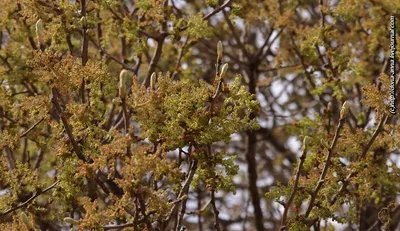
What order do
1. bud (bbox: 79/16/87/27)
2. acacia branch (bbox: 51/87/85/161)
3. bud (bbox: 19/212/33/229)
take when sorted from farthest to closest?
bud (bbox: 79/16/87/27), acacia branch (bbox: 51/87/85/161), bud (bbox: 19/212/33/229)

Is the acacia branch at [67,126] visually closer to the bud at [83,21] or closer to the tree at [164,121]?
the tree at [164,121]

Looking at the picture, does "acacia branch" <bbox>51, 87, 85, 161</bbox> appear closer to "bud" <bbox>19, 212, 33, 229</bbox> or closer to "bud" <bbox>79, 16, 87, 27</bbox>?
"bud" <bbox>19, 212, 33, 229</bbox>

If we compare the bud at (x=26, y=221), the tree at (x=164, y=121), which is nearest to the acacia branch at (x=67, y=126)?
the tree at (x=164, y=121)

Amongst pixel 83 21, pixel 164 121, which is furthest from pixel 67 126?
pixel 83 21

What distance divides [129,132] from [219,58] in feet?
2.00

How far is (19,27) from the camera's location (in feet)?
17.6

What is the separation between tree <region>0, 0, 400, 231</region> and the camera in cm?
360

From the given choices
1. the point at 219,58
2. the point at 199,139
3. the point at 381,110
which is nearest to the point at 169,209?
the point at 199,139

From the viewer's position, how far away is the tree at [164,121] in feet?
11.8

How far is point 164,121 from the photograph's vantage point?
363 centimetres

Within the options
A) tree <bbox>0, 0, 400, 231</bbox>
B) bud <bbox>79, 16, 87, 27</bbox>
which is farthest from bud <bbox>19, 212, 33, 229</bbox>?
bud <bbox>79, 16, 87, 27</bbox>

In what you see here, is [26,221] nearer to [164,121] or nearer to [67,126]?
[67,126]

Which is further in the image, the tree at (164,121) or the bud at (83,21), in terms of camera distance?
the bud at (83,21)

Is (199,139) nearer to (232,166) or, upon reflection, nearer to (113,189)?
(232,166)
